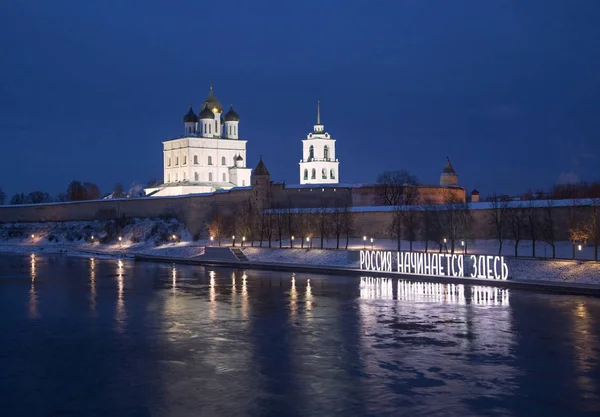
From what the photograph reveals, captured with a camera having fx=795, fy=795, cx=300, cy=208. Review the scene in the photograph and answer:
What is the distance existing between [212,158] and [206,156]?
51 cm

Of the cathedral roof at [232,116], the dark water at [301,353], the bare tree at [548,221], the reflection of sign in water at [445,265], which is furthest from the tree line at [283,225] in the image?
the dark water at [301,353]

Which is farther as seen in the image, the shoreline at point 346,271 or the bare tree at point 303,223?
the bare tree at point 303,223

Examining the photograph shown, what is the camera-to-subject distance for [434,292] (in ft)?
58.8

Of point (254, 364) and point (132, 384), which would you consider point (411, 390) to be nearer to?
point (254, 364)

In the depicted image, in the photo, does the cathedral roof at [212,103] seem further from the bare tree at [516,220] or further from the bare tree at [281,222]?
the bare tree at [516,220]

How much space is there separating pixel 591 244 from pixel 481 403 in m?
20.4

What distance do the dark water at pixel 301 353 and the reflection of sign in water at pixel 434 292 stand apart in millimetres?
64

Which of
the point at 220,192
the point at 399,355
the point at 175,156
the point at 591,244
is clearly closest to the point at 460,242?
the point at 591,244

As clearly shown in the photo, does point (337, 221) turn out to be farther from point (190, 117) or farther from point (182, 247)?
point (190, 117)

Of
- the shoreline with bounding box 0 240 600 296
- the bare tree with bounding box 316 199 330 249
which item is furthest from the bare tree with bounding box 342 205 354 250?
the shoreline with bounding box 0 240 600 296

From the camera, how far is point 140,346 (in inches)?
437

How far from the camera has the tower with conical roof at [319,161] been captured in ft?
203

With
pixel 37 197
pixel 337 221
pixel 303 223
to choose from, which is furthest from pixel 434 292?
pixel 37 197

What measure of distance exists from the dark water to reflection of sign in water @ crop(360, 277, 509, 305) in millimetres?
64
